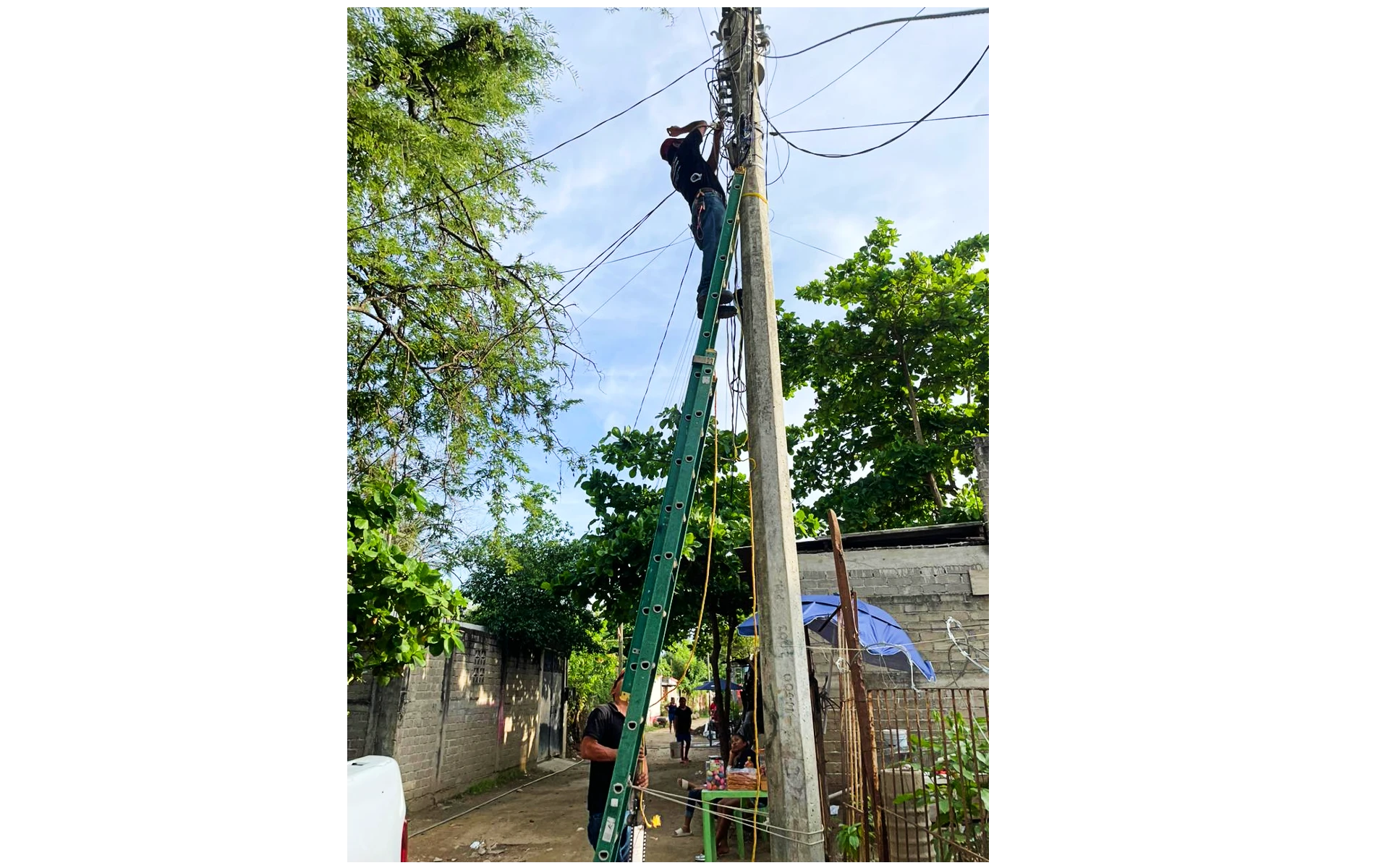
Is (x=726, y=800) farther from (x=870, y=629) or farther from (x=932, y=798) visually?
(x=932, y=798)

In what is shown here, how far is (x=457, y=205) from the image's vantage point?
8086 mm

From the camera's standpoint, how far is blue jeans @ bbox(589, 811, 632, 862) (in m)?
3.45

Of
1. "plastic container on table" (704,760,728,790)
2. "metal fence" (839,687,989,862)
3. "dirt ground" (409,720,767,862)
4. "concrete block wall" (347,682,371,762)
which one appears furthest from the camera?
"concrete block wall" (347,682,371,762)

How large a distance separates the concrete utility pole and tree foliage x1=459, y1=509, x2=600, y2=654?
38.2 feet

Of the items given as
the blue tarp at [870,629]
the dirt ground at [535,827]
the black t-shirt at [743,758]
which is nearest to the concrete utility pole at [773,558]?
the blue tarp at [870,629]

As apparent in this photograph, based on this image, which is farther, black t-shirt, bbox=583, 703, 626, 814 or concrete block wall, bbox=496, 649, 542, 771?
concrete block wall, bbox=496, 649, 542, 771

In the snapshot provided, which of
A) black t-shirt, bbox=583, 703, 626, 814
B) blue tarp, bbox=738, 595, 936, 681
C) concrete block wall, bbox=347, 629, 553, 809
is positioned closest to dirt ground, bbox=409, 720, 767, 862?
concrete block wall, bbox=347, 629, 553, 809

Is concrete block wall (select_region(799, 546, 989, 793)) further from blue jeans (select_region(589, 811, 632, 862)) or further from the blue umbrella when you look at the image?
the blue umbrella

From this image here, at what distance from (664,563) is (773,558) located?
563 mm

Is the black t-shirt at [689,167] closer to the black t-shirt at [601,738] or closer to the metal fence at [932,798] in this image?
the metal fence at [932,798]

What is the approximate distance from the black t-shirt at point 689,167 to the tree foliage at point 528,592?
1051 cm
